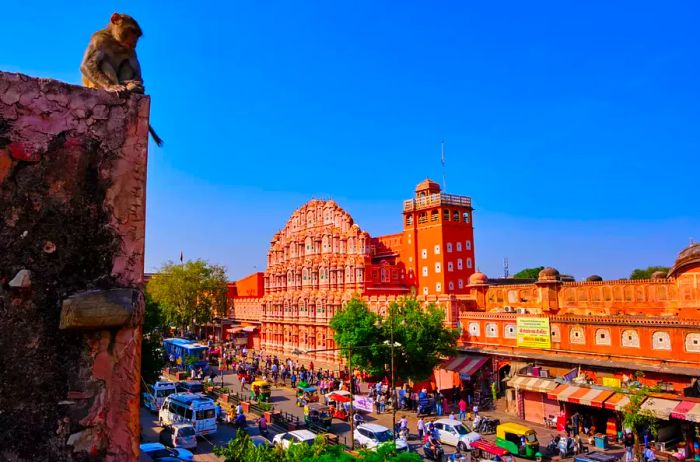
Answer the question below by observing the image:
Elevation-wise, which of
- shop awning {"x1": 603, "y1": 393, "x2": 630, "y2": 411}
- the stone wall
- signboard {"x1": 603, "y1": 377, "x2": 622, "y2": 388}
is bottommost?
shop awning {"x1": 603, "y1": 393, "x2": 630, "y2": 411}

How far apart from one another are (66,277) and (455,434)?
62.2 feet

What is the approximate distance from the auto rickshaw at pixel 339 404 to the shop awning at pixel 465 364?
21.3ft

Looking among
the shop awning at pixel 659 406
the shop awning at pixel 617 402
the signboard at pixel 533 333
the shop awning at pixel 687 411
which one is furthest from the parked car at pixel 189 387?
the shop awning at pixel 687 411

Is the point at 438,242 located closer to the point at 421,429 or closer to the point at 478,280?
the point at 478,280

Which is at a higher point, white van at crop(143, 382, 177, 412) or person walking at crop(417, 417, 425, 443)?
white van at crop(143, 382, 177, 412)

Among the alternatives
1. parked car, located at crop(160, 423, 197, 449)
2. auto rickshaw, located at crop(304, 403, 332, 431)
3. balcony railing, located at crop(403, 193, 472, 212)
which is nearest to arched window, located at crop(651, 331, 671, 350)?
auto rickshaw, located at crop(304, 403, 332, 431)

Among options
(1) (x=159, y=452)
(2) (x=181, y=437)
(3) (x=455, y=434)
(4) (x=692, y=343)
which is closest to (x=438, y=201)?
(4) (x=692, y=343)

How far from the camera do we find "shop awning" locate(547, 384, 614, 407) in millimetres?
19703

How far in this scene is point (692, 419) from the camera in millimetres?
16922

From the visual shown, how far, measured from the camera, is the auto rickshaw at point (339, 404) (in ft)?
78.8

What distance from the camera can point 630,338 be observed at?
21.8m

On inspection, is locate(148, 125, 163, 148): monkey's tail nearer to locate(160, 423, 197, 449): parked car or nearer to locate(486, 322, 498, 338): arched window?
locate(160, 423, 197, 449): parked car

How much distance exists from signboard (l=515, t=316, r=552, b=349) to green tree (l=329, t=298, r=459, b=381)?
12.0ft

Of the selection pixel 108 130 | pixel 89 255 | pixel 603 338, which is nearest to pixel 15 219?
pixel 89 255
